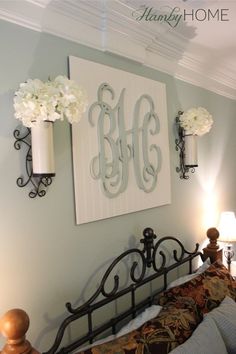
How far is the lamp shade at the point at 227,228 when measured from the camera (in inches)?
88.8

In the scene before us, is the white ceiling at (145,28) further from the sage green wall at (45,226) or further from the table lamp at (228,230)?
the table lamp at (228,230)

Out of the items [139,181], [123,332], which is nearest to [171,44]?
[139,181]

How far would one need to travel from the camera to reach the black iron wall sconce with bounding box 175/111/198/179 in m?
2.02

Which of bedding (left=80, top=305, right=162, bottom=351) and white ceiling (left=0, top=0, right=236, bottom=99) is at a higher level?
white ceiling (left=0, top=0, right=236, bottom=99)

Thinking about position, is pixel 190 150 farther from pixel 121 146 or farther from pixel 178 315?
pixel 178 315

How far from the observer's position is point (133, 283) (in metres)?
1.65

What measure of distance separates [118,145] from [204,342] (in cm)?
101

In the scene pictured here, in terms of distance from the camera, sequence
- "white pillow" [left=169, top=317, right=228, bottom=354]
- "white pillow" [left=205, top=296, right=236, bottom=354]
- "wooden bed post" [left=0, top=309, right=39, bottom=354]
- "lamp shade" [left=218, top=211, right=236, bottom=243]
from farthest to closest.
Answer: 1. "lamp shade" [left=218, top=211, right=236, bottom=243]
2. "white pillow" [left=205, top=296, right=236, bottom=354]
3. "white pillow" [left=169, top=317, right=228, bottom=354]
4. "wooden bed post" [left=0, top=309, right=39, bottom=354]

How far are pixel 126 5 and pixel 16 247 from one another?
4.07ft

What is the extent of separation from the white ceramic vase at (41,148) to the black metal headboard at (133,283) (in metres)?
0.58

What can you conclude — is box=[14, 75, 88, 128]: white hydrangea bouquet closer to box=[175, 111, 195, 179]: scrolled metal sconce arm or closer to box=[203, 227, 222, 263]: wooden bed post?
box=[175, 111, 195, 179]: scrolled metal sconce arm

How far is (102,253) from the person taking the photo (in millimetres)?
1503

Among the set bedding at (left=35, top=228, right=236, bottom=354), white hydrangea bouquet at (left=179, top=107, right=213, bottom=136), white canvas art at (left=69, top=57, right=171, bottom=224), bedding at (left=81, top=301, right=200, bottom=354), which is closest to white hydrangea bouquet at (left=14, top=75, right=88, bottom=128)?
white canvas art at (left=69, top=57, right=171, bottom=224)

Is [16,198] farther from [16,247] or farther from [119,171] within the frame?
[119,171]
